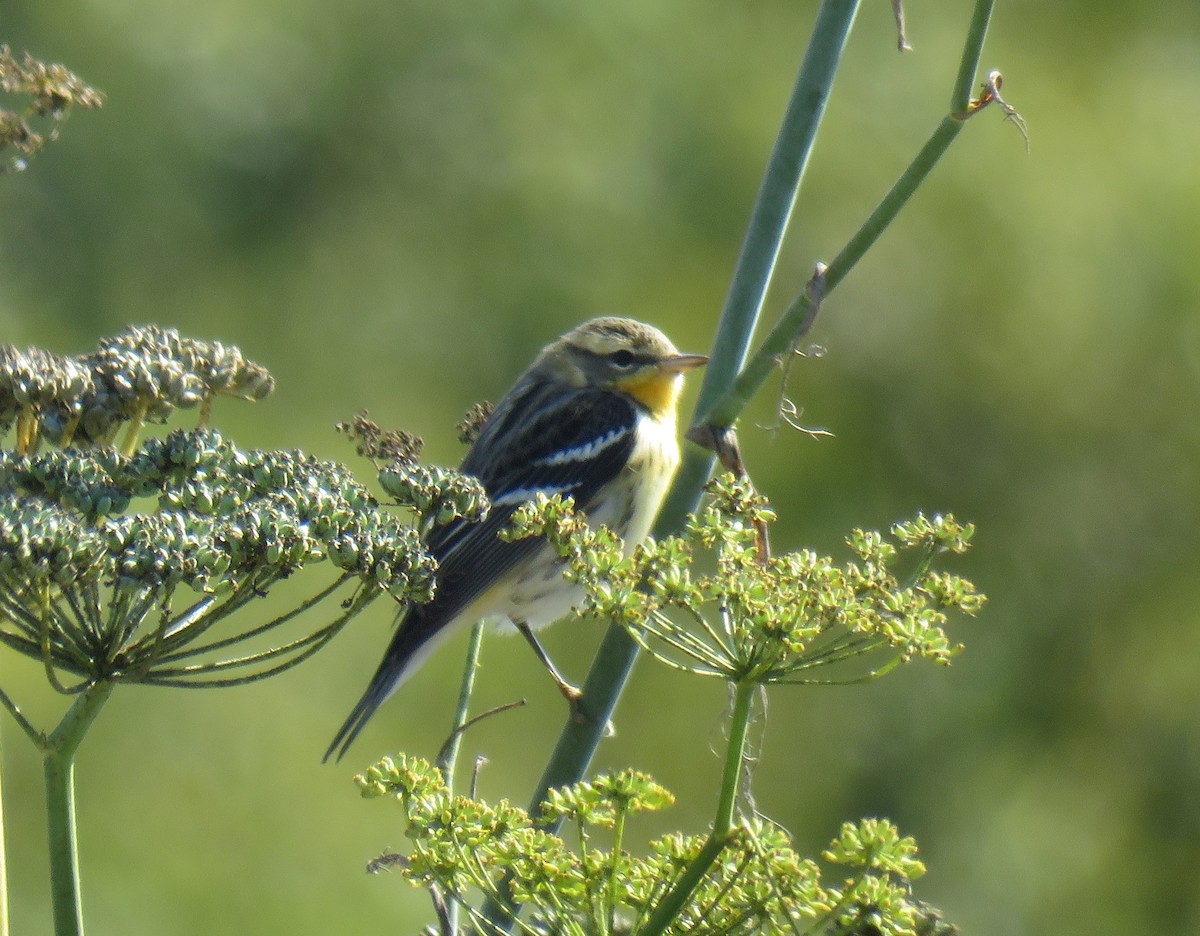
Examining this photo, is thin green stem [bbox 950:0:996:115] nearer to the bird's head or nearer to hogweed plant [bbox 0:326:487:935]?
hogweed plant [bbox 0:326:487:935]

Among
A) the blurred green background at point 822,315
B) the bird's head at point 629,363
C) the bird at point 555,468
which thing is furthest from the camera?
the blurred green background at point 822,315

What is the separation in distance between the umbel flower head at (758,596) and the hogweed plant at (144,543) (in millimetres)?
193

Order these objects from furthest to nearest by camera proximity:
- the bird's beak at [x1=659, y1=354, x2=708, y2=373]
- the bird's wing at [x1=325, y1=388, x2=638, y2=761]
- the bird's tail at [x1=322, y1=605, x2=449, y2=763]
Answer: the bird's beak at [x1=659, y1=354, x2=708, y2=373], the bird's wing at [x1=325, y1=388, x2=638, y2=761], the bird's tail at [x1=322, y1=605, x2=449, y2=763]

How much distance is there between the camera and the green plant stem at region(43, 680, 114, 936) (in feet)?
4.55

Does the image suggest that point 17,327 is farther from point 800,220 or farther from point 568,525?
point 568,525

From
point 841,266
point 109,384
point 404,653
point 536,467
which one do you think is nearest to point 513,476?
point 536,467

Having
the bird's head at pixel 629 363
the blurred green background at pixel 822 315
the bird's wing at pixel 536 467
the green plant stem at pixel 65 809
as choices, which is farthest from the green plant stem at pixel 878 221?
the blurred green background at pixel 822 315

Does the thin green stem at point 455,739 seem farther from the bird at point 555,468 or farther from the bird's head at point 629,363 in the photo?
the bird's head at point 629,363

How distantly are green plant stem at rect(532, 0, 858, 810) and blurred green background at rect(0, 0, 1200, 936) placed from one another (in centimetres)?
497

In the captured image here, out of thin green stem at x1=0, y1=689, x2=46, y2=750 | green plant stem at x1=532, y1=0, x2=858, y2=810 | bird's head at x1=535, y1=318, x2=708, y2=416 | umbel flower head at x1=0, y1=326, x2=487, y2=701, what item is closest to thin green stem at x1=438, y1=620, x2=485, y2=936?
green plant stem at x1=532, y1=0, x2=858, y2=810

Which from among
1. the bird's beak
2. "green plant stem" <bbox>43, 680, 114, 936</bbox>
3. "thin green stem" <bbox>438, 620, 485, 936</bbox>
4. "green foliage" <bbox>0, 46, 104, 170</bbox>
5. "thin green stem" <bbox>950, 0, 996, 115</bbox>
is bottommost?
"green plant stem" <bbox>43, 680, 114, 936</bbox>

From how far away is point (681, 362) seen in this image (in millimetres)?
4207

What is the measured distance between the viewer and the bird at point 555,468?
367 centimetres

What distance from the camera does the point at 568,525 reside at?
4.92 feet
